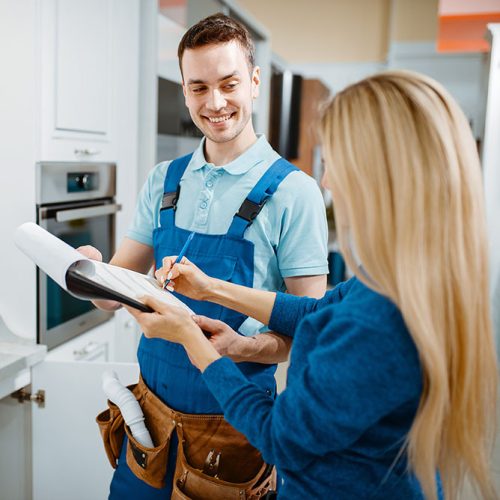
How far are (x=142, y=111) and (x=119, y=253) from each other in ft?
3.49

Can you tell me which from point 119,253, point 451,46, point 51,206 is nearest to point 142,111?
point 51,206

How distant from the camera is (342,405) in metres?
0.77

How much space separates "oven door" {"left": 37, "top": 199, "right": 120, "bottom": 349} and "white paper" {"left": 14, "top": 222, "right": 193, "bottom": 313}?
2.43 feet

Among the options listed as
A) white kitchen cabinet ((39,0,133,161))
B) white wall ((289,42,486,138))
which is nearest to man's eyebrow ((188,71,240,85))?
white kitchen cabinet ((39,0,133,161))

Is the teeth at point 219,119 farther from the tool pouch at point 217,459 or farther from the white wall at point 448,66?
the white wall at point 448,66

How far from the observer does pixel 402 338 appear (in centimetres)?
76

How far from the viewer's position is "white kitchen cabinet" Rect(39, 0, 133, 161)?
172cm

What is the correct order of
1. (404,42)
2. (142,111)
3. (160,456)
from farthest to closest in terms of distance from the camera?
(404,42), (142,111), (160,456)

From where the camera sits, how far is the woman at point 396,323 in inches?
29.7

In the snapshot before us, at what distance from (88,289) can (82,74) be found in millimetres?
1165

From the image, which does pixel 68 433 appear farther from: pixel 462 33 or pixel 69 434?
pixel 462 33

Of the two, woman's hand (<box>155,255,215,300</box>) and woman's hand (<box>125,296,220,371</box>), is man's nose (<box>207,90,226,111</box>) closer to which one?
woman's hand (<box>155,255,215,300</box>)

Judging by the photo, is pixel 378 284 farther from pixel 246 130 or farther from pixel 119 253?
pixel 119 253

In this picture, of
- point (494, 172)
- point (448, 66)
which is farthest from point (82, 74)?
point (448, 66)
